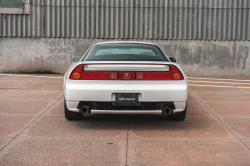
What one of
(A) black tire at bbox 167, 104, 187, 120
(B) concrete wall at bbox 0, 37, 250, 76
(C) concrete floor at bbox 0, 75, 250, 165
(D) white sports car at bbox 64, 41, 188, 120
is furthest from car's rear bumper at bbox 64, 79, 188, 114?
(B) concrete wall at bbox 0, 37, 250, 76

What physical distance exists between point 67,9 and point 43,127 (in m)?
8.87

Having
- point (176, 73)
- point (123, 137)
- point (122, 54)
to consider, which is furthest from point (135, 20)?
point (123, 137)

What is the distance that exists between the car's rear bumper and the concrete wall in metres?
8.66

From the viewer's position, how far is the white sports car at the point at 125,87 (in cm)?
473

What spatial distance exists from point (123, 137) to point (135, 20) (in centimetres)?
926

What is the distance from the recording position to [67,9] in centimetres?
1320

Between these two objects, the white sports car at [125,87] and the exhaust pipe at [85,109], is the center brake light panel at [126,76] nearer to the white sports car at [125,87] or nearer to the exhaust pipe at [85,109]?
the white sports car at [125,87]

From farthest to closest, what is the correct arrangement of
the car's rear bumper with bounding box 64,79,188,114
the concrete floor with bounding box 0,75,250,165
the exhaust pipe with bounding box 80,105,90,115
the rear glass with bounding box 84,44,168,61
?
the rear glass with bounding box 84,44,168,61
the exhaust pipe with bounding box 80,105,90,115
the car's rear bumper with bounding box 64,79,188,114
the concrete floor with bounding box 0,75,250,165

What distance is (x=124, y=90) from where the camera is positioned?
15.5 feet

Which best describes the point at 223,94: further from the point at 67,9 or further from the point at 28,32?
the point at 28,32

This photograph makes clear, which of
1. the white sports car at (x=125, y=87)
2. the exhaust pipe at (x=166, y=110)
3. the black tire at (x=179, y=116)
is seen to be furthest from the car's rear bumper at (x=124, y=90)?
the black tire at (x=179, y=116)

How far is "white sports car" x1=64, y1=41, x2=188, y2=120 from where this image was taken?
4730mm

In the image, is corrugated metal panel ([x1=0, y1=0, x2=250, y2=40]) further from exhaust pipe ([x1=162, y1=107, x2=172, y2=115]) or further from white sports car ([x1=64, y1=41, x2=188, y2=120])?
exhaust pipe ([x1=162, y1=107, x2=172, y2=115])

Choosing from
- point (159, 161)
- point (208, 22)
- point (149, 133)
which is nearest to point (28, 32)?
point (208, 22)
